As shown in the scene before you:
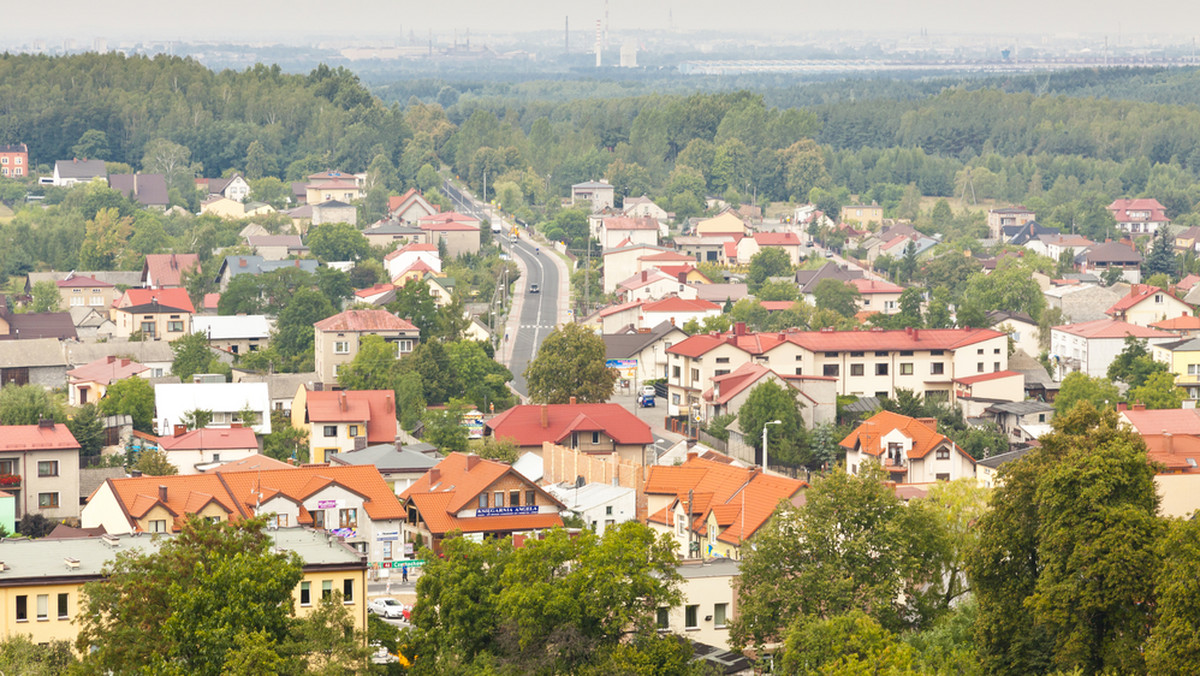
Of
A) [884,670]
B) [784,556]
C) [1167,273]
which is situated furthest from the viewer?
[1167,273]

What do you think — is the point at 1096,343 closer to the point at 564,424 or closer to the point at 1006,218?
the point at 564,424

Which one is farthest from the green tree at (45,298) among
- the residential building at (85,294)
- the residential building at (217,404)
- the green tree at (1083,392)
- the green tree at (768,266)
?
the green tree at (1083,392)

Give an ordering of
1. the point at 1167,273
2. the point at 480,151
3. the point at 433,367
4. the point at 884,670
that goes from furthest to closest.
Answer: the point at 480,151 < the point at 1167,273 < the point at 433,367 < the point at 884,670

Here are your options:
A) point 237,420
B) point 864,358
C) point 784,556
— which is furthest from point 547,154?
point 784,556

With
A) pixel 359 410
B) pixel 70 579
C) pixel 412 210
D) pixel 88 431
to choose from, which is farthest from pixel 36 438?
pixel 412 210

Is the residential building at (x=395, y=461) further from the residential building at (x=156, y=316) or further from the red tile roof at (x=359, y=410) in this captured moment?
the residential building at (x=156, y=316)

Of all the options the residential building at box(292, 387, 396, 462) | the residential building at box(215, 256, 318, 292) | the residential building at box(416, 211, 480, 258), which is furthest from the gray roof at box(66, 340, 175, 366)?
the residential building at box(416, 211, 480, 258)

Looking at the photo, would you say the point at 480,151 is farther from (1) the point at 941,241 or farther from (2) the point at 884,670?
(2) the point at 884,670

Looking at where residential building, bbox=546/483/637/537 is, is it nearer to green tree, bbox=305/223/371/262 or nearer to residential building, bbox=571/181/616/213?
green tree, bbox=305/223/371/262
